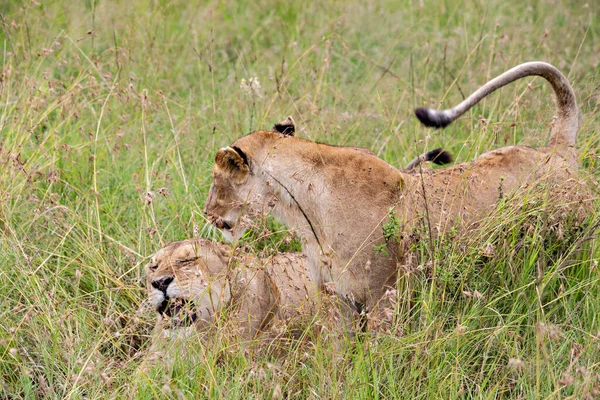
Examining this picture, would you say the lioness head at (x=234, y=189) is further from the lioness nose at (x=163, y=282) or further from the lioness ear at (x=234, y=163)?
the lioness nose at (x=163, y=282)

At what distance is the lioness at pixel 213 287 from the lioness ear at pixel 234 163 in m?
0.39

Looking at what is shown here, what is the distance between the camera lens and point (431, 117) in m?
4.08

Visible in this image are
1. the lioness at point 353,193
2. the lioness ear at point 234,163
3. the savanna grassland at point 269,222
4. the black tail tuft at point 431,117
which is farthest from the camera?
the lioness ear at point 234,163

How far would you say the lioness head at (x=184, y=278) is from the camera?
4352 mm

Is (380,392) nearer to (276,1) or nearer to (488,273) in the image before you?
(488,273)

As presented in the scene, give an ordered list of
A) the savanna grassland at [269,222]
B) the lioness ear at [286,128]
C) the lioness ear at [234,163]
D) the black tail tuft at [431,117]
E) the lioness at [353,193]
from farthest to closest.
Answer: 1. the lioness ear at [286,128]
2. the lioness ear at [234,163]
3. the lioness at [353,193]
4. the black tail tuft at [431,117]
5. the savanna grassland at [269,222]

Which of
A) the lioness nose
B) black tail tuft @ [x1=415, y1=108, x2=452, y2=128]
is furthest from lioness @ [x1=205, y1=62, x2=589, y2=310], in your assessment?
the lioness nose

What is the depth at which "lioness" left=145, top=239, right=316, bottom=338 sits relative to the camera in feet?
14.1

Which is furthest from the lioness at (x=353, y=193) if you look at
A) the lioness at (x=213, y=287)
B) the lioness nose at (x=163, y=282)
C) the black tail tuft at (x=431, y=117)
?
the lioness nose at (x=163, y=282)

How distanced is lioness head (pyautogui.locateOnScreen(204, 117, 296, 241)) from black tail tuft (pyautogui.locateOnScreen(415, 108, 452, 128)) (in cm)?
75

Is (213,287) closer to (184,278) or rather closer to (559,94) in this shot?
(184,278)

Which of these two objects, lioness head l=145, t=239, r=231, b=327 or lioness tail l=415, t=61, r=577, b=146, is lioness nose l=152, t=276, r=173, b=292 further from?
lioness tail l=415, t=61, r=577, b=146

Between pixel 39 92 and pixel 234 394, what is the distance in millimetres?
3524

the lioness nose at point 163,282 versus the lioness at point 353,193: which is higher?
the lioness at point 353,193
